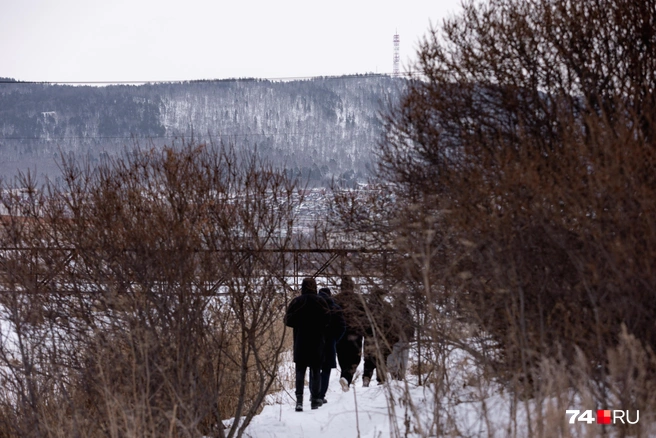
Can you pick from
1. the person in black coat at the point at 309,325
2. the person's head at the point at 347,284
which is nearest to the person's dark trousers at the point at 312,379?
the person in black coat at the point at 309,325

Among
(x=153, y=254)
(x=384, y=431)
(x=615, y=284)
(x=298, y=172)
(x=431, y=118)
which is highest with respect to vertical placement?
(x=431, y=118)

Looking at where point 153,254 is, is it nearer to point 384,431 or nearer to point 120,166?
point 120,166

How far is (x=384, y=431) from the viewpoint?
7.22 metres

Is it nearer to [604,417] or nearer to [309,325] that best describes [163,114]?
[309,325]

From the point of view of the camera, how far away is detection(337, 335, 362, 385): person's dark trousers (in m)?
9.52

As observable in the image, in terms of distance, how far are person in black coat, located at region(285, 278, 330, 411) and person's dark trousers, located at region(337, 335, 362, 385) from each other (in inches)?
30.3

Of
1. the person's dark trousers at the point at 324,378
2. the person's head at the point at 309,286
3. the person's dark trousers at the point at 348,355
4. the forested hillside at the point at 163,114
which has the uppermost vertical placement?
the forested hillside at the point at 163,114

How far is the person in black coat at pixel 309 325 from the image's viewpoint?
28.4 ft

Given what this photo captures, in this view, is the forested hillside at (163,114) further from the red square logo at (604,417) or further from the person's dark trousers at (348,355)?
the red square logo at (604,417)

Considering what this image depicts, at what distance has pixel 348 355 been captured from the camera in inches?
380

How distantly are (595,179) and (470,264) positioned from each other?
240 cm

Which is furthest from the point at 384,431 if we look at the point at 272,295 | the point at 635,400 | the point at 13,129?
the point at 13,129

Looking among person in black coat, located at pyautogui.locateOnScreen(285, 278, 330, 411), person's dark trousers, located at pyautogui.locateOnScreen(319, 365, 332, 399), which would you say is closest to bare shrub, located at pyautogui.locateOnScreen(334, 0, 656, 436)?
person in black coat, located at pyautogui.locateOnScreen(285, 278, 330, 411)

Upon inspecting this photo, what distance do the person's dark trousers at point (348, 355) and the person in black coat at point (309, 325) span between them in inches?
30.3
